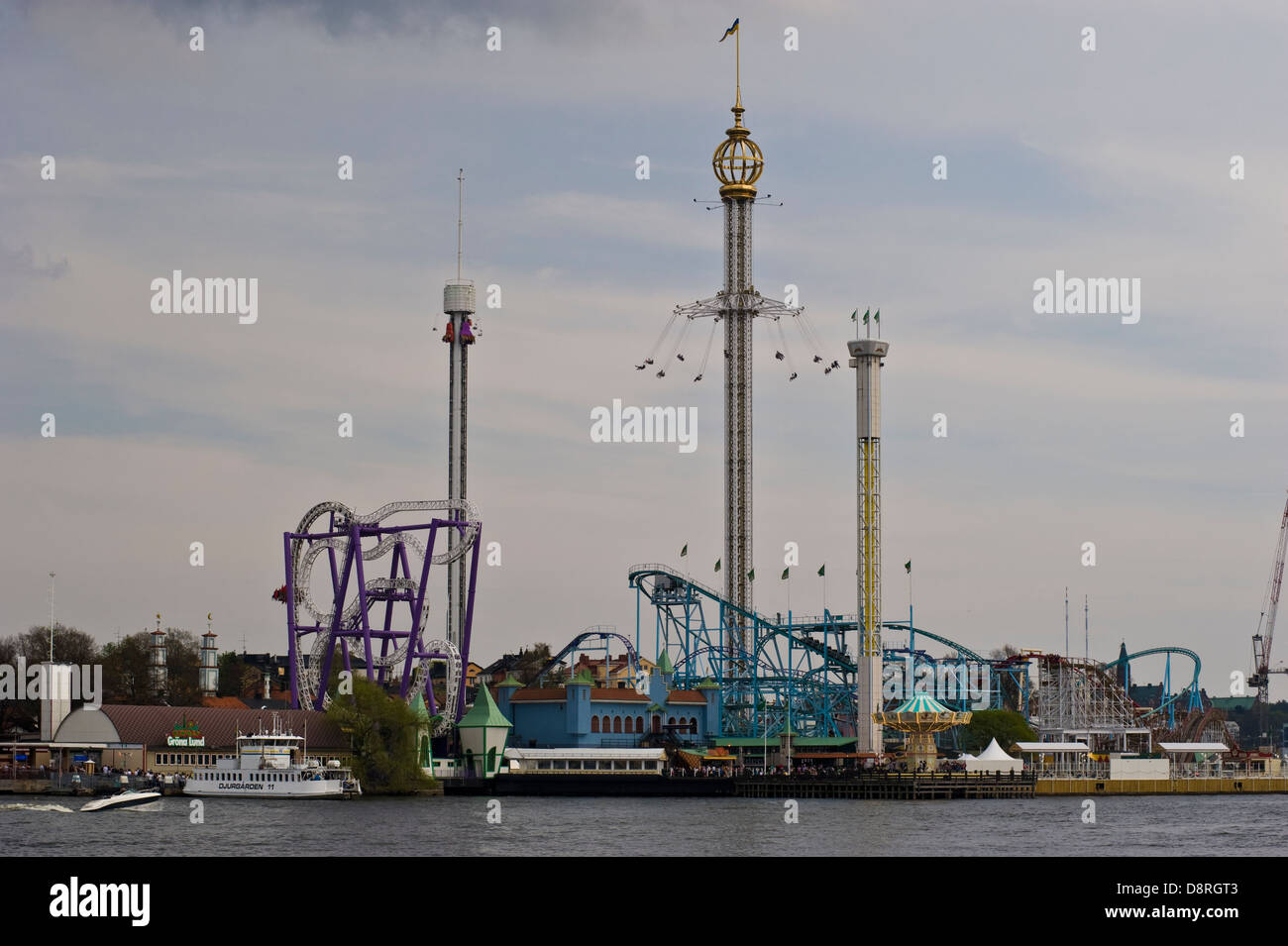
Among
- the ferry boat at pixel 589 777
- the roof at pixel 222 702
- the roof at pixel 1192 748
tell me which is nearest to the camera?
the ferry boat at pixel 589 777

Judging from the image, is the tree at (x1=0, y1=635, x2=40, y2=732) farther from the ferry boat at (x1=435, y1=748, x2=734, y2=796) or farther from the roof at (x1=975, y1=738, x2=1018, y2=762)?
the roof at (x1=975, y1=738, x2=1018, y2=762)

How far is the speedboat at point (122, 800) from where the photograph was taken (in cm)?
8994

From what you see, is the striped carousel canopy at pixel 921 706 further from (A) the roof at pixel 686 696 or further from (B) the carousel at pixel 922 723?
(A) the roof at pixel 686 696

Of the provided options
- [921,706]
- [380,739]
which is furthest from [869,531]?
[380,739]

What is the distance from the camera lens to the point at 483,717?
126688mm

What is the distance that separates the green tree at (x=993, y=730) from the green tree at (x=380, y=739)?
49.2m

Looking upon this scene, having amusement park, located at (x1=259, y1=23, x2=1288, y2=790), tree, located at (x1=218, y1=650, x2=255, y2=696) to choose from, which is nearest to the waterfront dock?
amusement park, located at (x1=259, y1=23, x2=1288, y2=790)

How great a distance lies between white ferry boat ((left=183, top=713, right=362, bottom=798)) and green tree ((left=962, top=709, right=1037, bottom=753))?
54585 millimetres

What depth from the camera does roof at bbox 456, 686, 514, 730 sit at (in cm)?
12656

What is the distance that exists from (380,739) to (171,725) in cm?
1881

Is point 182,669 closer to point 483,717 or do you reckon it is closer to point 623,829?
point 483,717

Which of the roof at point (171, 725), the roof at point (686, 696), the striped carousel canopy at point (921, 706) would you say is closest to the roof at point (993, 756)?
the striped carousel canopy at point (921, 706)
